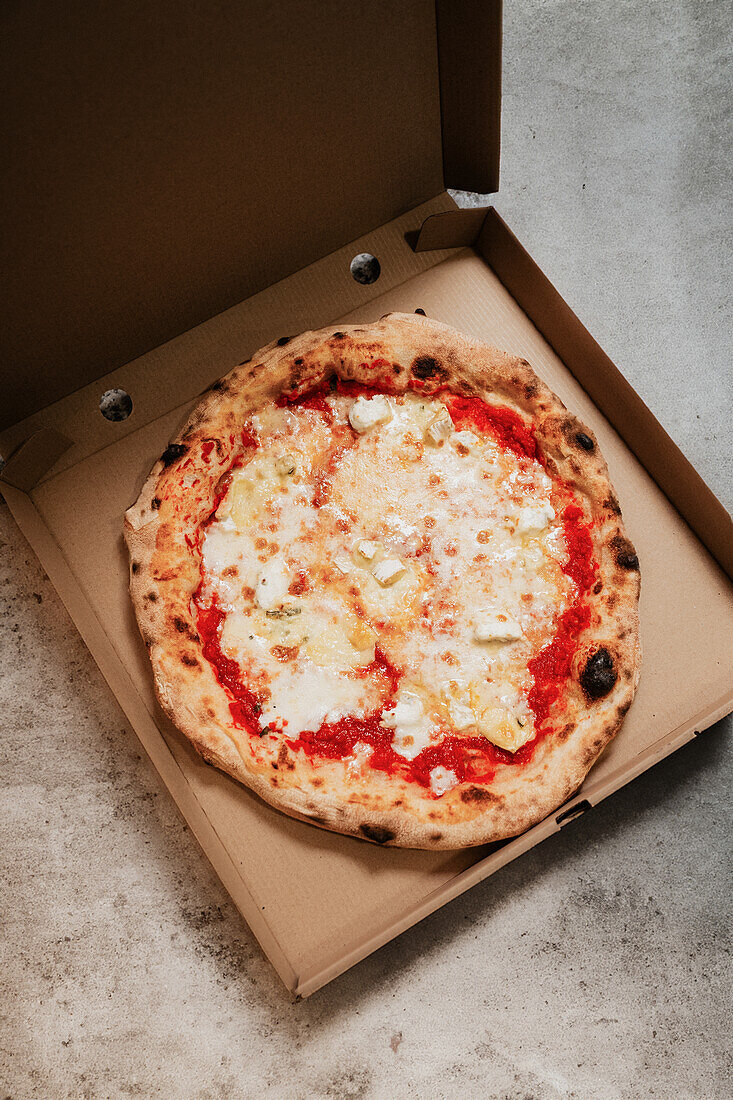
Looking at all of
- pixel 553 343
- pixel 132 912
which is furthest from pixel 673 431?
pixel 132 912

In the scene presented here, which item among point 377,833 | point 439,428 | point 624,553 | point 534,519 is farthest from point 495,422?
point 377,833

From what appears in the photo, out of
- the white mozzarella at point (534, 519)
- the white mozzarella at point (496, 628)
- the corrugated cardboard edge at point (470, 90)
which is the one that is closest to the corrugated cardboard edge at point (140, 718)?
the white mozzarella at point (496, 628)

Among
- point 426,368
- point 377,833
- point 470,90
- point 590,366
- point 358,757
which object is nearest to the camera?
point 377,833

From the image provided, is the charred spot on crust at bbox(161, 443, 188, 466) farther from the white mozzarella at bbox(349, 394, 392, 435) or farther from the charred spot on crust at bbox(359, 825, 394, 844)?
the charred spot on crust at bbox(359, 825, 394, 844)

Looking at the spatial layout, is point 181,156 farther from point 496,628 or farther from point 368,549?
point 496,628

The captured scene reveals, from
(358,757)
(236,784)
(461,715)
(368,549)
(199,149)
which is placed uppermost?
(199,149)

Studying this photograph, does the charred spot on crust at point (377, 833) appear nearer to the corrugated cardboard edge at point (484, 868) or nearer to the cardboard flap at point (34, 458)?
the corrugated cardboard edge at point (484, 868)
